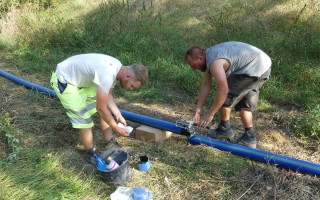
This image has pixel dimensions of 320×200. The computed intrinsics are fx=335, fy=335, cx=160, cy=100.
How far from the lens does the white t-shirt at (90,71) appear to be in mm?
3041

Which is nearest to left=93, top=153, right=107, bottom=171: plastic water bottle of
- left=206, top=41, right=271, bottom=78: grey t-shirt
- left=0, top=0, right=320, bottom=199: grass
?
left=0, top=0, right=320, bottom=199: grass

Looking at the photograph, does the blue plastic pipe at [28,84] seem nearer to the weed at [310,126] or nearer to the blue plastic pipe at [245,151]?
the blue plastic pipe at [245,151]

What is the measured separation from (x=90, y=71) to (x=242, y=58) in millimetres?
1509

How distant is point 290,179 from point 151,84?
9.23ft

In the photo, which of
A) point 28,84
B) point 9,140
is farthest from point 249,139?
point 28,84

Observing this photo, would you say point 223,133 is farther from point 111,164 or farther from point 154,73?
point 154,73

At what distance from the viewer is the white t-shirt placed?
3041 millimetres

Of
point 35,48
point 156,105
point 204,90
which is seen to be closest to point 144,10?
point 35,48

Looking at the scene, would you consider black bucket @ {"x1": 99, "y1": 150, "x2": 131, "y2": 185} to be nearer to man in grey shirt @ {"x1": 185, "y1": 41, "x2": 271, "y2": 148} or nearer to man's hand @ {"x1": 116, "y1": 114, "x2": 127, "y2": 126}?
man's hand @ {"x1": 116, "y1": 114, "x2": 127, "y2": 126}

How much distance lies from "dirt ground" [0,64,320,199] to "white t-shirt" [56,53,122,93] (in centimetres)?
91

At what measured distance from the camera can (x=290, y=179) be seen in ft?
10.1

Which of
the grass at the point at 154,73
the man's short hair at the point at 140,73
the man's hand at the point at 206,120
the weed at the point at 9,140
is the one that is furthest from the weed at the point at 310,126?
the weed at the point at 9,140

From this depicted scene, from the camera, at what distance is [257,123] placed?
421 centimetres

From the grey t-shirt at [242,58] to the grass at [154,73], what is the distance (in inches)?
35.4
